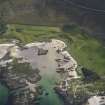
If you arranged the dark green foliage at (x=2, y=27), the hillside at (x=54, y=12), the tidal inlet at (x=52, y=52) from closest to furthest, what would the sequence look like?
1. the tidal inlet at (x=52, y=52)
2. the dark green foliage at (x=2, y=27)
3. the hillside at (x=54, y=12)

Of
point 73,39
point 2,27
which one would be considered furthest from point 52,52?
point 2,27

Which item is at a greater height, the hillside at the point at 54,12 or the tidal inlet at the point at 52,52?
the hillside at the point at 54,12

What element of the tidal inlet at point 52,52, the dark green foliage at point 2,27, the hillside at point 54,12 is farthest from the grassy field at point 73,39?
the hillside at point 54,12

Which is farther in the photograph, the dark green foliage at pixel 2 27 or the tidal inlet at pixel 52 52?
the dark green foliage at pixel 2 27

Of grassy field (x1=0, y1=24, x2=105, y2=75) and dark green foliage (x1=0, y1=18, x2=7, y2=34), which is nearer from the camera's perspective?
grassy field (x1=0, y1=24, x2=105, y2=75)

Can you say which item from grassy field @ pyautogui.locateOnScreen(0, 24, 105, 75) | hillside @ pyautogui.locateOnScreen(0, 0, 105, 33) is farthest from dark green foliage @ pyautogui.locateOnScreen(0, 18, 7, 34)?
hillside @ pyautogui.locateOnScreen(0, 0, 105, 33)

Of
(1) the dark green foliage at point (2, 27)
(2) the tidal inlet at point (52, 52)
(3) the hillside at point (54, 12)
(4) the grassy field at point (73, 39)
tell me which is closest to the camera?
(2) the tidal inlet at point (52, 52)

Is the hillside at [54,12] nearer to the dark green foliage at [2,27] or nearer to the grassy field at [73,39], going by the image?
the dark green foliage at [2,27]

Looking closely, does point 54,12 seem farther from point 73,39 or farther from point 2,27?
point 2,27

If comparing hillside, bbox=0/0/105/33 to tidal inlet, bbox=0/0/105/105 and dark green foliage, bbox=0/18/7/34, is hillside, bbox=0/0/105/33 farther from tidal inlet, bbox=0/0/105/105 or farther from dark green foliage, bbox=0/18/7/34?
dark green foliage, bbox=0/18/7/34

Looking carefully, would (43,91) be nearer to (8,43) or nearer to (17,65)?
(17,65)
